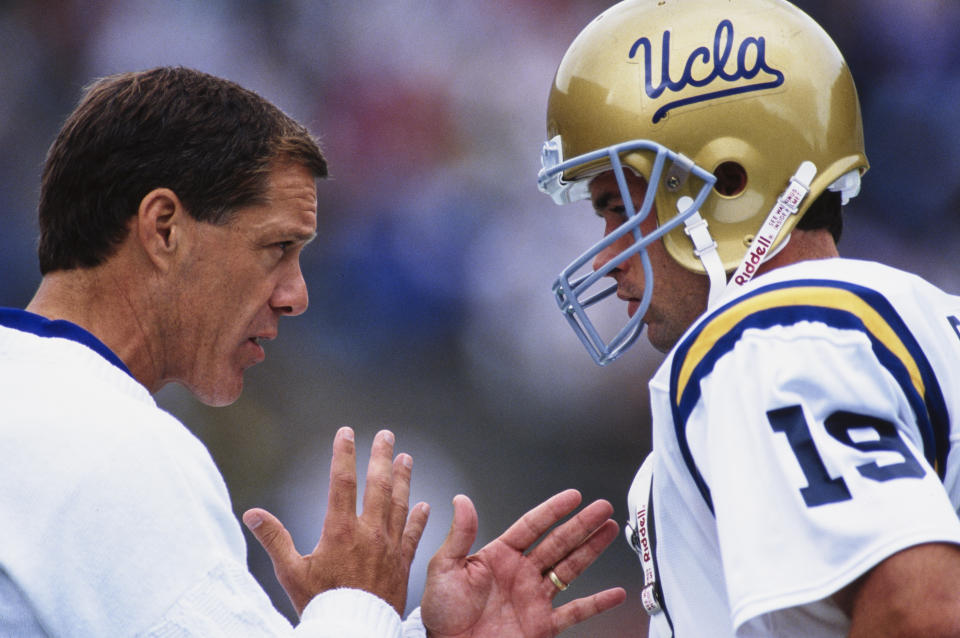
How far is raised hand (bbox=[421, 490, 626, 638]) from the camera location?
2.09 m

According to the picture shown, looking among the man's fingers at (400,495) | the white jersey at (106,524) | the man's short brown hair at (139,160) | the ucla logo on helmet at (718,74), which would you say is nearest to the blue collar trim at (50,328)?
the white jersey at (106,524)

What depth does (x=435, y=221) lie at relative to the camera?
4.87 meters

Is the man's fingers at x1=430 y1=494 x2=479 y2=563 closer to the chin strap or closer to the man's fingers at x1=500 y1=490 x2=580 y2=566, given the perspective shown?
the man's fingers at x1=500 y1=490 x2=580 y2=566

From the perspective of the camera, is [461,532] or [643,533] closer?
[643,533]

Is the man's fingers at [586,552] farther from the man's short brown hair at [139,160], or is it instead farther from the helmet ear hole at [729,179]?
the man's short brown hair at [139,160]

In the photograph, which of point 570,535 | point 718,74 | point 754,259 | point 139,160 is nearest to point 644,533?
point 570,535

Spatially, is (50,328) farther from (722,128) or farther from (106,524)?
(722,128)

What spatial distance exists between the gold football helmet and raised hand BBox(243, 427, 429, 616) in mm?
534

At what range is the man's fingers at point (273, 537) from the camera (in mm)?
1845

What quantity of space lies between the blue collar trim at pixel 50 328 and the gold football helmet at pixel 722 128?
2.80 ft

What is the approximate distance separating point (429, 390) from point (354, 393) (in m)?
0.32

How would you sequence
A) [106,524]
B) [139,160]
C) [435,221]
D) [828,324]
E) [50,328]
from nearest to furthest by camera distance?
[106,524]
[828,324]
[50,328]
[139,160]
[435,221]

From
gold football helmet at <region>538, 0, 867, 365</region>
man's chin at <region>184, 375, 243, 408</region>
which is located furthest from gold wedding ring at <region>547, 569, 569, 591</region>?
man's chin at <region>184, 375, 243, 408</region>

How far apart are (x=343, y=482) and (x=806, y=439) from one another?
33.0 inches
